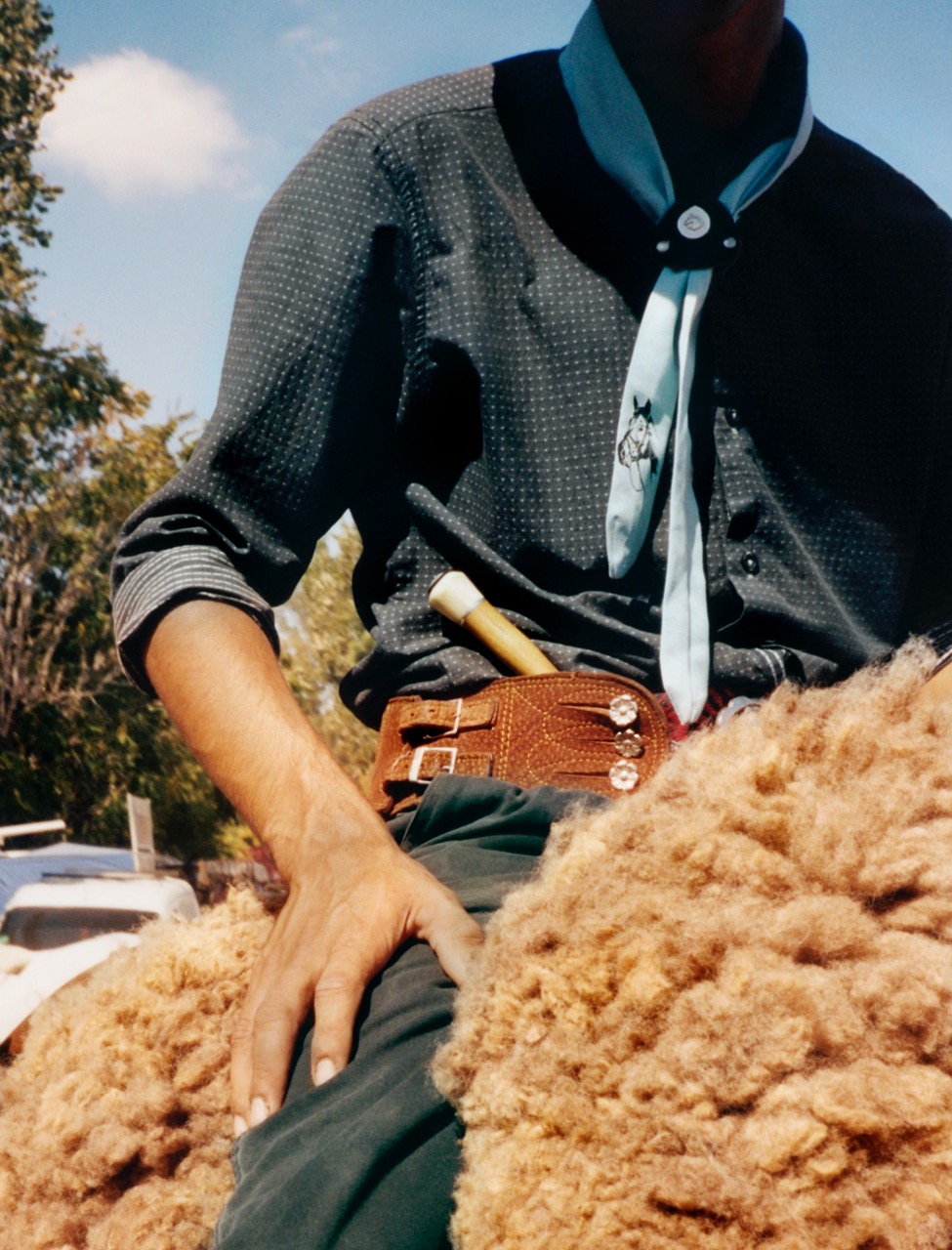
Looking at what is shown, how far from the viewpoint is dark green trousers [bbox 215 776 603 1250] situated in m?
0.98

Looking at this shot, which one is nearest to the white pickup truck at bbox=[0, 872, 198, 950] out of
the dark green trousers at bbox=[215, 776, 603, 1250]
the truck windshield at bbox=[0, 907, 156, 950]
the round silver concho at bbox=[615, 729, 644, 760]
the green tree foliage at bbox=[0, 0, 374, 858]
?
the truck windshield at bbox=[0, 907, 156, 950]

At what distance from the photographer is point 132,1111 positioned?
1195 mm

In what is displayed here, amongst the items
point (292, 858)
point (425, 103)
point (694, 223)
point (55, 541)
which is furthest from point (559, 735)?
point (55, 541)

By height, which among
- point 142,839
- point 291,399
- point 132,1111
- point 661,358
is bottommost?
point 142,839

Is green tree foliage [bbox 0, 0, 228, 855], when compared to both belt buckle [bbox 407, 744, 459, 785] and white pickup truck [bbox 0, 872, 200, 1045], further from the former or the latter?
belt buckle [bbox 407, 744, 459, 785]

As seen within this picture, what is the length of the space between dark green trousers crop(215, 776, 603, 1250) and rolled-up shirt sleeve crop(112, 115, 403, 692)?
1.92ft

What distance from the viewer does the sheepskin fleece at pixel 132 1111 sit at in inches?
45.8

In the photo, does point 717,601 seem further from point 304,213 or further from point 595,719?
point 304,213

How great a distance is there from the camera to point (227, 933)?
137 centimetres

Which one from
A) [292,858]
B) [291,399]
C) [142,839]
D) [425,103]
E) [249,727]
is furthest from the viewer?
[142,839]

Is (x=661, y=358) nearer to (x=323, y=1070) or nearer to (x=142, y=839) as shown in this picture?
(x=323, y=1070)

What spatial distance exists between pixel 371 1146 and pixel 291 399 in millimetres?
999

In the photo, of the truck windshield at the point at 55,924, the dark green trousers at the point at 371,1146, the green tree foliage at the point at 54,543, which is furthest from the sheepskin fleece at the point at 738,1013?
the green tree foliage at the point at 54,543

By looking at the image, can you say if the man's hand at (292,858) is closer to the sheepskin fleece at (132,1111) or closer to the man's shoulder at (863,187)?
the sheepskin fleece at (132,1111)
